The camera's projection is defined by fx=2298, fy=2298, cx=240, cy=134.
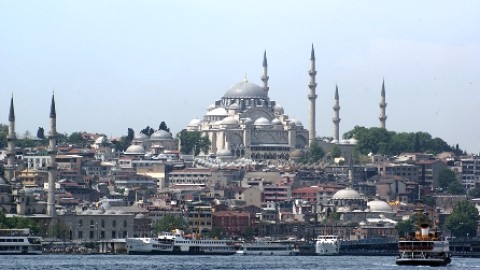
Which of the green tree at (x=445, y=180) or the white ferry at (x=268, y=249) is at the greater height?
the green tree at (x=445, y=180)

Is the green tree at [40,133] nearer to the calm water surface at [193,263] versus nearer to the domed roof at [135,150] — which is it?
the domed roof at [135,150]

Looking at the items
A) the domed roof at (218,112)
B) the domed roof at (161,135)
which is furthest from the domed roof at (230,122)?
the domed roof at (161,135)

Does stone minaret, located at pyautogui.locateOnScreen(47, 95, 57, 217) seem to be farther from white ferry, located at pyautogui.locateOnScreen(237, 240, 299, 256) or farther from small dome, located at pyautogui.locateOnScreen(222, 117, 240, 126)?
small dome, located at pyautogui.locateOnScreen(222, 117, 240, 126)

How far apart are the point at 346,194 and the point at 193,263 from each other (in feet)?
184

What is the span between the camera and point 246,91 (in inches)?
7638

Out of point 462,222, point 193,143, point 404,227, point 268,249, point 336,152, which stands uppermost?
point 193,143

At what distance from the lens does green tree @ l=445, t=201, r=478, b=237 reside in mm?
145625

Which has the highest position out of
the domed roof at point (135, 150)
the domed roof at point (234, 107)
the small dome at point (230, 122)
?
the domed roof at point (234, 107)

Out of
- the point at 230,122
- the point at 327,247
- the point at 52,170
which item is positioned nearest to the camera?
the point at 327,247

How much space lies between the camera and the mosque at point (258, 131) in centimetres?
18488

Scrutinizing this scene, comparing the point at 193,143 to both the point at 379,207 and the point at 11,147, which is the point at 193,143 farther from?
the point at 11,147

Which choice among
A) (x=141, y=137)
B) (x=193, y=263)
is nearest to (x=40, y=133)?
Answer: (x=141, y=137)

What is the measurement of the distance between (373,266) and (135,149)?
9023cm

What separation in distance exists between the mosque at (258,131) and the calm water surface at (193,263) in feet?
228
